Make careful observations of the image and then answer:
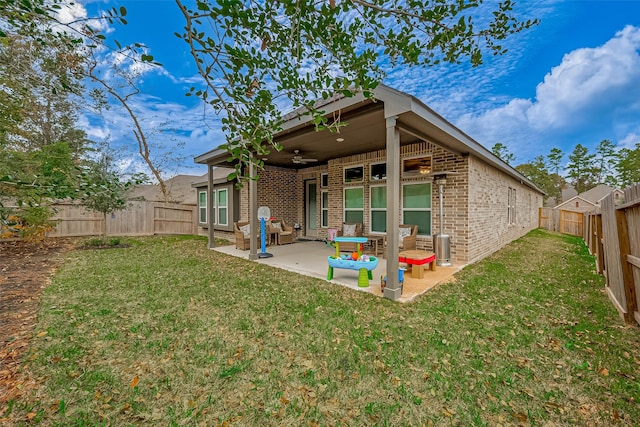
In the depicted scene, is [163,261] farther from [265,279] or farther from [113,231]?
[113,231]

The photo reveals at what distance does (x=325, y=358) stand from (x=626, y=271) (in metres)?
3.86

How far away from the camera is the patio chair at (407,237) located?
6.34 m

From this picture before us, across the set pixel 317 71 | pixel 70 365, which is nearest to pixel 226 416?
pixel 70 365

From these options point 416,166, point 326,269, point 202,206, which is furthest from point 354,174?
point 202,206

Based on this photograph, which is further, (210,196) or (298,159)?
(210,196)

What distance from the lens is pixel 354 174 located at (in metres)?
8.59

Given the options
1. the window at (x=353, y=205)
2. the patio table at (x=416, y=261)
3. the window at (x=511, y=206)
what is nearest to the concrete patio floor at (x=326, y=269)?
the patio table at (x=416, y=261)

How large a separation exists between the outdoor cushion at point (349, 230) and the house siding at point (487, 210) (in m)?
2.83

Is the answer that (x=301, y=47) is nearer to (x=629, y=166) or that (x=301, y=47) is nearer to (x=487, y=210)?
(x=487, y=210)

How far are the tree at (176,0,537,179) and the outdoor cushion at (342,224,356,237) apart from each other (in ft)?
18.0

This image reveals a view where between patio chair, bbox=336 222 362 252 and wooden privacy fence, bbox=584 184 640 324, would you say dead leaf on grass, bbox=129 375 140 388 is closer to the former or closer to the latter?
wooden privacy fence, bbox=584 184 640 324

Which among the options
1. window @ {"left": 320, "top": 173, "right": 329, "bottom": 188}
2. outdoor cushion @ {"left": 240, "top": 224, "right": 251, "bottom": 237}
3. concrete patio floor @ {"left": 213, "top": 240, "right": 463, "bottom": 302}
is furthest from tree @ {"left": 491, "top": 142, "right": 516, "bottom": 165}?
outdoor cushion @ {"left": 240, "top": 224, "right": 251, "bottom": 237}

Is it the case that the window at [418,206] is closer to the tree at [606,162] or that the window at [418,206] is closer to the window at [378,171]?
the window at [378,171]

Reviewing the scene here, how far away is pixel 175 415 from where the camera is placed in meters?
1.83
